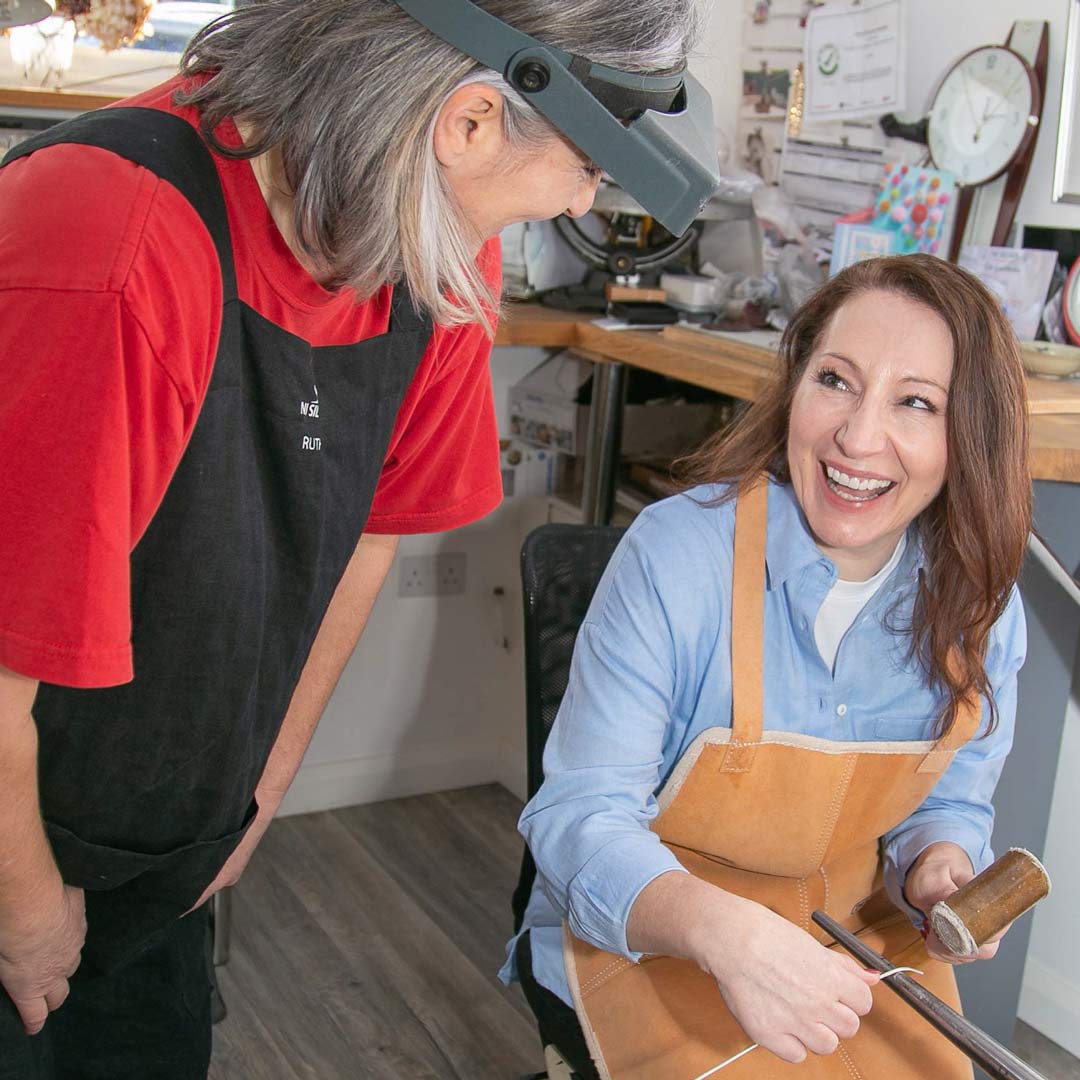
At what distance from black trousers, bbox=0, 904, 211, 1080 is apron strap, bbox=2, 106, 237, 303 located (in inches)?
26.4

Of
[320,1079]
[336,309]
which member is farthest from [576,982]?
[320,1079]

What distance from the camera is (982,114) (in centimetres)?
214

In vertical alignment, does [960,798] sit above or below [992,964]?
above

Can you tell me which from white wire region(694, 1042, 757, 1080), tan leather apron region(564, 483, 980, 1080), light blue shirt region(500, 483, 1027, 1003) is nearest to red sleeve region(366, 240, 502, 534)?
light blue shirt region(500, 483, 1027, 1003)

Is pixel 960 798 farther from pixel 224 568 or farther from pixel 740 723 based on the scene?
pixel 224 568

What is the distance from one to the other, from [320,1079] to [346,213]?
4.80ft

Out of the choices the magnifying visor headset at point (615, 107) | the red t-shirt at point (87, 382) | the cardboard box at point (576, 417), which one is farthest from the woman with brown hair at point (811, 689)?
the cardboard box at point (576, 417)

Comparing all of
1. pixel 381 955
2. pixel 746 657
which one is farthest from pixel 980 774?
pixel 381 955

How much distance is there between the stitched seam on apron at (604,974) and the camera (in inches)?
46.2

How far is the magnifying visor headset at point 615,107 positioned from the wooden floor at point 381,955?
1469 mm

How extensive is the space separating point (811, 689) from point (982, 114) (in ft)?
4.28

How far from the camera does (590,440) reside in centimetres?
238

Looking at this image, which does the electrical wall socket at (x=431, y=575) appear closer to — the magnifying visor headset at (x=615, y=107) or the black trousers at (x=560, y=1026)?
the black trousers at (x=560, y=1026)

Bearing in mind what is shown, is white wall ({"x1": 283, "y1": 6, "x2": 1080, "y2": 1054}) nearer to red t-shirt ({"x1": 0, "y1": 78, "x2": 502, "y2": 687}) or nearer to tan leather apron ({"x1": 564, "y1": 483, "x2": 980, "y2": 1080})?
tan leather apron ({"x1": 564, "y1": 483, "x2": 980, "y2": 1080})
